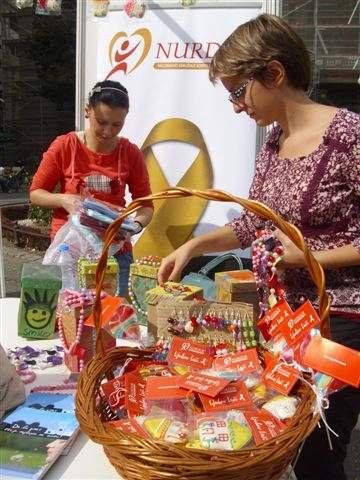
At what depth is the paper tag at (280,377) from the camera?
0.93 metres

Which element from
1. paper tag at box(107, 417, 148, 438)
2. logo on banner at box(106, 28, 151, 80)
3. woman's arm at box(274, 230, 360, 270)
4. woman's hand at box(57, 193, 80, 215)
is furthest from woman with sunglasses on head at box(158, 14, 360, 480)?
logo on banner at box(106, 28, 151, 80)

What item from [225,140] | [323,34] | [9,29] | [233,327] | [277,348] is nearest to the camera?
[277,348]

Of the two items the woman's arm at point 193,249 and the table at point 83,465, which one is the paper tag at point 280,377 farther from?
the woman's arm at point 193,249

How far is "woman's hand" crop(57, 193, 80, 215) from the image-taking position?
75.9 inches

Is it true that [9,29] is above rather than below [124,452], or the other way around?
above

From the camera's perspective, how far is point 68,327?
1312 mm

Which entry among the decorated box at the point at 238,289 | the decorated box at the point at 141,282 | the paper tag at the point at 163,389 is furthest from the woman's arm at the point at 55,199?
the paper tag at the point at 163,389

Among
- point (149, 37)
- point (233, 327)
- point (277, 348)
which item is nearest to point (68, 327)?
point (233, 327)

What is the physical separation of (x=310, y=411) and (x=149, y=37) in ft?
7.66

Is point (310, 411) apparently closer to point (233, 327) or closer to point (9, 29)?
point (233, 327)

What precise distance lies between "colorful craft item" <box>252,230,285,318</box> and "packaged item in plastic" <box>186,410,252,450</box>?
0.34 metres

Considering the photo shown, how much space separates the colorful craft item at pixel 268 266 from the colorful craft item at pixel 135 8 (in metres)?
1.89

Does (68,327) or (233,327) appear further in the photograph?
(68,327)

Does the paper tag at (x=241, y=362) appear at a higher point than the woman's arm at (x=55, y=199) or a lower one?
lower
